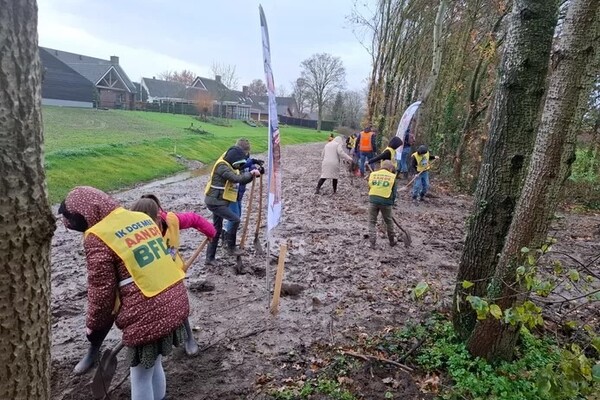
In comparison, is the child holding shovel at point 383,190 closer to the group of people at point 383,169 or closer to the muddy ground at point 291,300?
the group of people at point 383,169

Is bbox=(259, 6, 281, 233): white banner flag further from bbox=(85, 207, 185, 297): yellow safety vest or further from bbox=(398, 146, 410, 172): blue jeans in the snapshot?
bbox=(398, 146, 410, 172): blue jeans

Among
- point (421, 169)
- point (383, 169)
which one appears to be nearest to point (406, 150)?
point (421, 169)

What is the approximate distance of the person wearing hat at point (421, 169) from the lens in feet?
37.7

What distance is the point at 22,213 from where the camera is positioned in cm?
148

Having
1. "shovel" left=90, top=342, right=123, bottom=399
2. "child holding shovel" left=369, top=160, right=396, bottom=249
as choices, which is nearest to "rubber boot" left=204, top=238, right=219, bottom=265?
"child holding shovel" left=369, top=160, right=396, bottom=249

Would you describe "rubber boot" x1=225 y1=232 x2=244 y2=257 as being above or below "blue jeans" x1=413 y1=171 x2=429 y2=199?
below

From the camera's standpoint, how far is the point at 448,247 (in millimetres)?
8102

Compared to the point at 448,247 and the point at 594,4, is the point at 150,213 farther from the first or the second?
the point at 448,247

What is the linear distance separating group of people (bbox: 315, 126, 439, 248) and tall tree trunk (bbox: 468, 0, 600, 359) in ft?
12.8

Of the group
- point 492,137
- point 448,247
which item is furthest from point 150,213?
point 448,247

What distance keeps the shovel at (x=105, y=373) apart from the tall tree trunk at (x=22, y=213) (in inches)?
64.6

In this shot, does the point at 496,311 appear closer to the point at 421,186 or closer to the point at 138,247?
the point at 138,247

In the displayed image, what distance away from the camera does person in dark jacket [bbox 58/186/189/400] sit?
102 inches

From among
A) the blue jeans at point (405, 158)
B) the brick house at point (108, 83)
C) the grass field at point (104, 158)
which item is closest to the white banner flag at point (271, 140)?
the grass field at point (104, 158)
